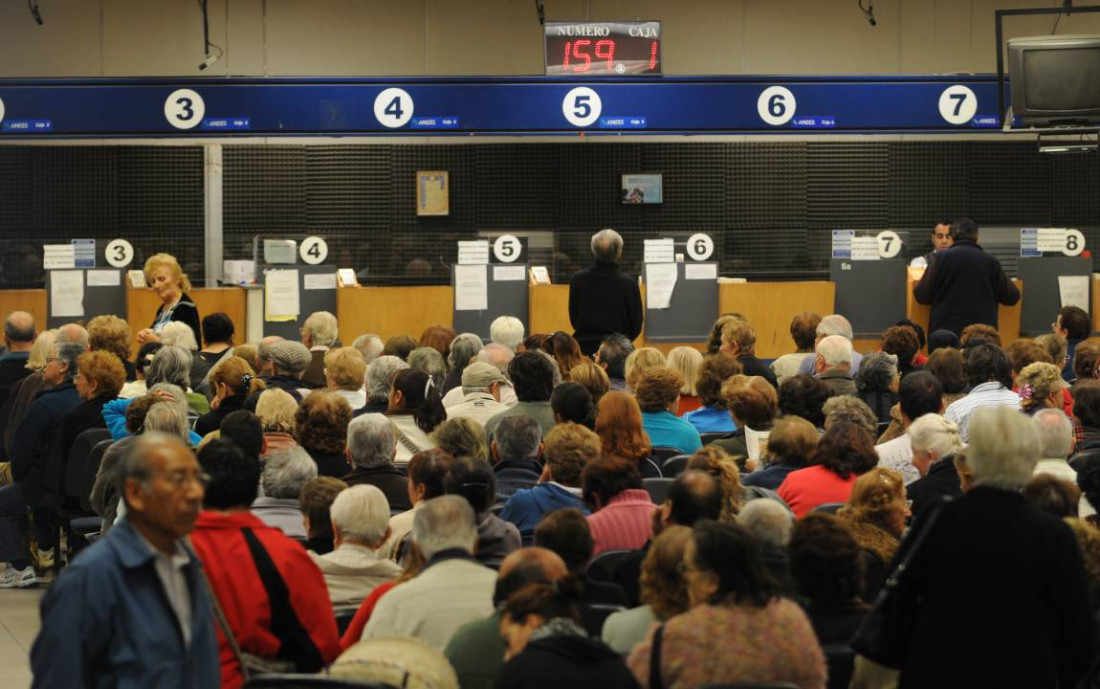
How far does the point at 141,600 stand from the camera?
3.11m

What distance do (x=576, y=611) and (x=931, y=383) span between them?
3.48 meters

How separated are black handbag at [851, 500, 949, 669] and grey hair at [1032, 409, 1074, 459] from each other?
2.47 metres

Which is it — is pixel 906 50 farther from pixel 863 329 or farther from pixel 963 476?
pixel 963 476

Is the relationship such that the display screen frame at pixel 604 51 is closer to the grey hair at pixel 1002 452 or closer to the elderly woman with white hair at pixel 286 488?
the elderly woman with white hair at pixel 286 488

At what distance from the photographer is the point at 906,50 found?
15.1 m

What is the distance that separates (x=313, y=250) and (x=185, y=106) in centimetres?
286

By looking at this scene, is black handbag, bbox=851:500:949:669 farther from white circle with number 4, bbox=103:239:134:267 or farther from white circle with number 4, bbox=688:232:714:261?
white circle with number 4, bbox=103:239:134:267

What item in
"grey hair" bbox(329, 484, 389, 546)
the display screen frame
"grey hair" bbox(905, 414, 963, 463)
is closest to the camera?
"grey hair" bbox(329, 484, 389, 546)

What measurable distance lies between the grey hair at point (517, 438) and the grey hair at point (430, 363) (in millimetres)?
2269

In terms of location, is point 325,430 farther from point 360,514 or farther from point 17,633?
point 17,633

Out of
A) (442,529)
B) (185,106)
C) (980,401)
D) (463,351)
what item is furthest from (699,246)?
(442,529)

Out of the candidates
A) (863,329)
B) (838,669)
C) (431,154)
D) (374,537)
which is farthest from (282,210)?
(838,669)

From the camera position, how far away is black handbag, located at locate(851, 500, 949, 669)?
3627 millimetres

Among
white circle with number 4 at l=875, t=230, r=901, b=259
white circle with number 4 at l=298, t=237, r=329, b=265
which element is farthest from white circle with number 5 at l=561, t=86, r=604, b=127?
white circle with number 4 at l=298, t=237, r=329, b=265
